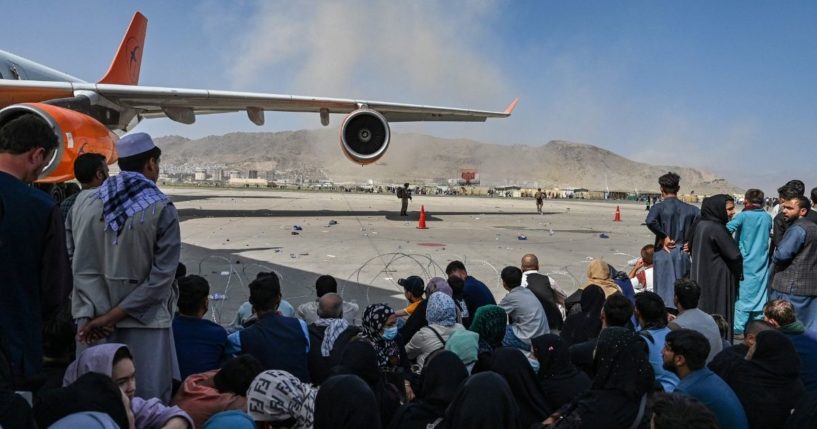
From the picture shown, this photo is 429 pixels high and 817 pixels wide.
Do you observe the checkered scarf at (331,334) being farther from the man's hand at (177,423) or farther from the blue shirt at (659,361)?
the blue shirt at (659,361)

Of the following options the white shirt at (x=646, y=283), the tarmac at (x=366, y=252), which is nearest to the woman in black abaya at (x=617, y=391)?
the white shirt at (x=646, y=283)

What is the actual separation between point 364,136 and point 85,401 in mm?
13462

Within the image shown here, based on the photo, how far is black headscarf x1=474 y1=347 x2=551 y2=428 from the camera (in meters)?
3.07

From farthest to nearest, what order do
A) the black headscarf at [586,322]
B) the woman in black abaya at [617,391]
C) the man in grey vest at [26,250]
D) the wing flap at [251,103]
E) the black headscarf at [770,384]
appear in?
1. the wing flap at [251,103]
2. the black headscarf at [586,322]
3. the black headscarf at [770,384]
4. the woman in black abaya at [617,391]
5. the man in grey vest at [26,250]

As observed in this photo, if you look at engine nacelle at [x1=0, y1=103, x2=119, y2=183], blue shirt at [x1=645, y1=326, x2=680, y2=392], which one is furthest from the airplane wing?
blue shirt at [x1=645, y1=326, x2=680, y2=392]

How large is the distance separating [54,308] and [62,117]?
317 inches

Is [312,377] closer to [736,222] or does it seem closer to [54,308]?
[54,308]

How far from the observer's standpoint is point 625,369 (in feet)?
8.97

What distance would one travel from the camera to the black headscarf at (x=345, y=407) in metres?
2.54

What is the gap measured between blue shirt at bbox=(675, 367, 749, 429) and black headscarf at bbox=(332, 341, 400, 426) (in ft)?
4.81

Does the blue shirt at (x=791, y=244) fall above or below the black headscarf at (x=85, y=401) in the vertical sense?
above

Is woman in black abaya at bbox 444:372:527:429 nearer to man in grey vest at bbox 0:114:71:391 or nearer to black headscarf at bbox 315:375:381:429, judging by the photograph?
black headscarf at bbox 315:375:381:429

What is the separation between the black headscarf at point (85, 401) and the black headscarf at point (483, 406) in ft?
4.39

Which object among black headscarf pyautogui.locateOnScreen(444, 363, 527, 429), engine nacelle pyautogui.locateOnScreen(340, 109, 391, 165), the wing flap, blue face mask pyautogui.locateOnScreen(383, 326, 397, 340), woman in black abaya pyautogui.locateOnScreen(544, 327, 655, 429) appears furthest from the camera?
engine nacelle pyautogui.locateOnScreen(340, 109, 391, 165)
